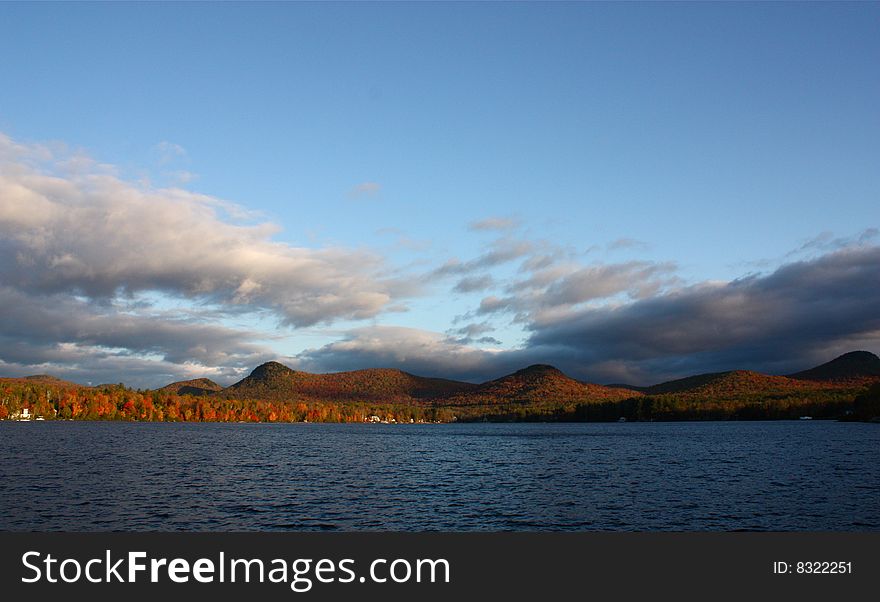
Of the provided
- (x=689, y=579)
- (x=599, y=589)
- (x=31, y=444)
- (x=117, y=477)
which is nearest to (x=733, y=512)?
(x=689, y=579)

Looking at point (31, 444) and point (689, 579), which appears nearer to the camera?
point (689, 579)

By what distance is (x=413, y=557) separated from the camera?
41750mm

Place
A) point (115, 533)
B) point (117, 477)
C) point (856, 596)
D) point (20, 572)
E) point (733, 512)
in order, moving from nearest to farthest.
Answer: point (856, 596) < point (20, 572) < point (115, 533) < point (733, 512) < point (117, 477)

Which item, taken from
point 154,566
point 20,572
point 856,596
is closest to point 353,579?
point 154,566

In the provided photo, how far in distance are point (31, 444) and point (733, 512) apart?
155 m

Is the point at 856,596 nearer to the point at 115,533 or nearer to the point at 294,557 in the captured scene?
the point at 294,557

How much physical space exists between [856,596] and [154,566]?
4072cm

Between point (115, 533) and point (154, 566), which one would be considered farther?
point (115, 533)

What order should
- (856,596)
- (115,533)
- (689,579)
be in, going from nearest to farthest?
1. (856,596)
2. (689,579)
3. (115,533)

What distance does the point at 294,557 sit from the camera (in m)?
42.4

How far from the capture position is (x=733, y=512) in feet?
213

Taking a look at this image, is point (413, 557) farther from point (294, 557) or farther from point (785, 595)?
point (785, 595)

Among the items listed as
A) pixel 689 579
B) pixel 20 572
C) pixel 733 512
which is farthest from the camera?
pixel 733 512

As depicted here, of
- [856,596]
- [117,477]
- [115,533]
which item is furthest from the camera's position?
[117,477]
